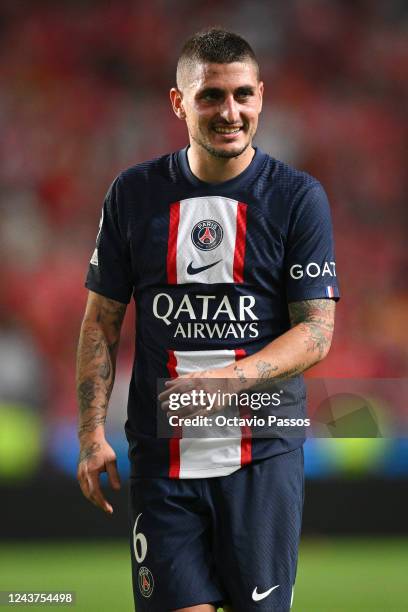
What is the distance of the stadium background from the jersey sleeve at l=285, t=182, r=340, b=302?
370 centimetres

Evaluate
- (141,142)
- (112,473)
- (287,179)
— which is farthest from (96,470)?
(141,142)

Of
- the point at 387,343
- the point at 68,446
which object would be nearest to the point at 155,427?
the point at 68,446

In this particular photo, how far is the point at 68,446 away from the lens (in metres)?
6.30

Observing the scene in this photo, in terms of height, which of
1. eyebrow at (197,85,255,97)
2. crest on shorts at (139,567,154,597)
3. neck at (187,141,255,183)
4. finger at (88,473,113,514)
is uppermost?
eyebrow at (197,85,255,97)

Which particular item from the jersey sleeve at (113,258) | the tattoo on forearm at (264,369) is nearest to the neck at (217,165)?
the jersey sleeve at (113,258)

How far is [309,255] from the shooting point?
2.77 metres

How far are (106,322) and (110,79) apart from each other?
21.5 feet

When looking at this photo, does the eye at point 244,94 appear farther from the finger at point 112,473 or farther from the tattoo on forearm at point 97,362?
the finger at point 112,473

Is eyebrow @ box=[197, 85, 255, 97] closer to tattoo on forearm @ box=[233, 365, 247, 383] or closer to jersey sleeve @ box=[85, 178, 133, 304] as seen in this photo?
jersey sleeve @ box=[85, 178, 133, 304]

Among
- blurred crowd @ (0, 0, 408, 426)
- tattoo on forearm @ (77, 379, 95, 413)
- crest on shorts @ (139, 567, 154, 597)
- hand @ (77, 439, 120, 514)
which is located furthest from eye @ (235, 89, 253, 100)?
blurred crowd @ (0, 0, 408, 426)

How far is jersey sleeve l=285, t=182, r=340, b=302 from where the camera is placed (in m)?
2.76

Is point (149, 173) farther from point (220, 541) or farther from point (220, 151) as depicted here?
point (220, 541)

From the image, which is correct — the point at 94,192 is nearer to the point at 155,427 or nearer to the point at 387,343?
the point at 387,343

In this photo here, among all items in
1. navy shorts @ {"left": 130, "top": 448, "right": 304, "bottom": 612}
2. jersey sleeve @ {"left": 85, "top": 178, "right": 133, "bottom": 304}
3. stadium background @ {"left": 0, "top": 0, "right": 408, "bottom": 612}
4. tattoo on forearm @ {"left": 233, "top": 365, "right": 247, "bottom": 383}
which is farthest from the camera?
stadium background @ {"left": 0, "top": 0, "right": 408, "bottom": 612}
